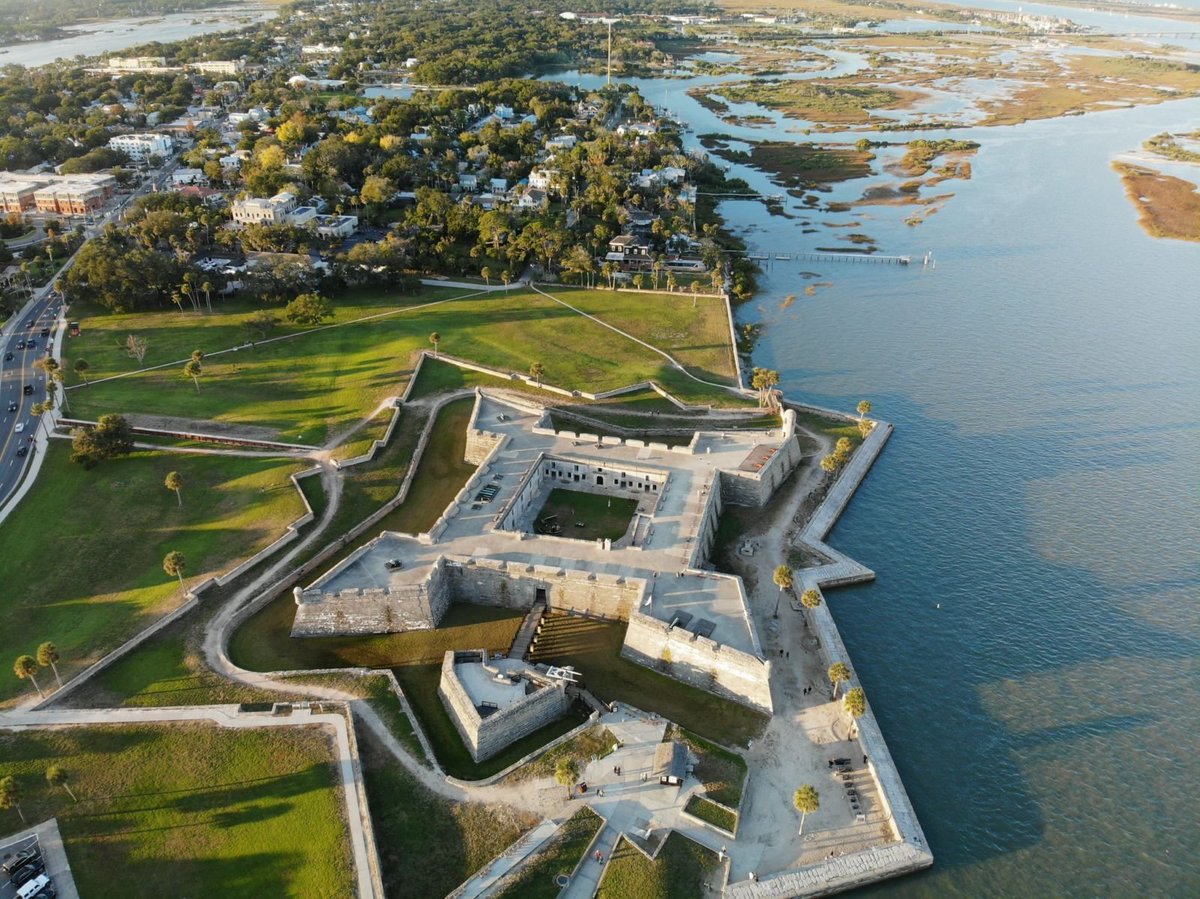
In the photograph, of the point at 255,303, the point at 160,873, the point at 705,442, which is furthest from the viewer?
the point at 255,303

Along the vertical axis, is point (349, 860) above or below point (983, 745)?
above

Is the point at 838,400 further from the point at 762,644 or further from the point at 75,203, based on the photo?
the point at 75,203

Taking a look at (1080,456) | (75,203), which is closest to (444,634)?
(1080,456)

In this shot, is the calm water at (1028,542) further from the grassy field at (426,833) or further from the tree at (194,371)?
the tree at (194,371)

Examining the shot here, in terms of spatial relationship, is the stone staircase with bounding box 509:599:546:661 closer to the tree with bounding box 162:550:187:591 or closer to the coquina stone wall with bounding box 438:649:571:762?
the coquina stone wall with bounding box 438:649:571:762

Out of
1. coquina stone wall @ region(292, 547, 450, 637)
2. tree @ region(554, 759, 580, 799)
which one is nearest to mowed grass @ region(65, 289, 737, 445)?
coquina stone wall @ region(292, 547, 450, 637)

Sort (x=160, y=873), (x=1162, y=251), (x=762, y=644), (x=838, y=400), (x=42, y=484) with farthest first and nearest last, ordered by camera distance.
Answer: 1. (x=1162, y=251)
2. (x=838, y=400)
3. (x=42, y=484)
4. (x=762, y=644)
5. (x=160, y=873)

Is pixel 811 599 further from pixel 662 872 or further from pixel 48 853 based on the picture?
pixel 48 853
